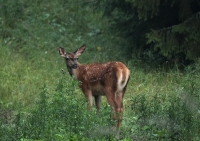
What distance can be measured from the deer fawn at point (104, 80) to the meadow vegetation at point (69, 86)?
32cm

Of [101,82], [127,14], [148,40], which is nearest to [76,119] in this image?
[101,82]

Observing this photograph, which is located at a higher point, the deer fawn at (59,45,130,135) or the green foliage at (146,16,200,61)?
the green foliage at (146,16,200,61)

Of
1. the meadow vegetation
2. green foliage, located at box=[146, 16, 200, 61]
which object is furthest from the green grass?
green foliage, located at box=[146, 16, 200, 61]

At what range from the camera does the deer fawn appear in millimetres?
11086

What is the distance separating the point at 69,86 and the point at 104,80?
6.63 ft

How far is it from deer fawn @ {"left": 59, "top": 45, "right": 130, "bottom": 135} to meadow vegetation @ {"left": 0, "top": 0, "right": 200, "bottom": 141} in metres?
0.32

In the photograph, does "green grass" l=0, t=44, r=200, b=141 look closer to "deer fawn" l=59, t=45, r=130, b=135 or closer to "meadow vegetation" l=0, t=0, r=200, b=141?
"meadow vegetation" l=0, t=0, r=200, b=141

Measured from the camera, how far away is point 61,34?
19.6m

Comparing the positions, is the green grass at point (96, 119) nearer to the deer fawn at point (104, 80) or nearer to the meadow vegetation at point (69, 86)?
the meadow vegetation at point (69, 86)

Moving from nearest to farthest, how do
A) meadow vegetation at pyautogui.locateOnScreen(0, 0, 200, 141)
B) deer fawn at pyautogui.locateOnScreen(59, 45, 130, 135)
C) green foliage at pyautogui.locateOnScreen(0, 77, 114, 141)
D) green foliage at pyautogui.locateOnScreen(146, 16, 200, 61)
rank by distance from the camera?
green foliage at pyautogui.locateOnScreen(0, 77, 114, 141)
meadow vegetation at pyautogui.locateOnScreen(0, 0, 200, 141)
deer fawn at pyautogui.locateOnScreen(59, 45, 130, 135)
green foliage at pyautogui.locateOnScreen(146, 16, 200, 61)

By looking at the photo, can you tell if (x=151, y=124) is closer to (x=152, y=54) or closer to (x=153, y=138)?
(x=153, y=138)

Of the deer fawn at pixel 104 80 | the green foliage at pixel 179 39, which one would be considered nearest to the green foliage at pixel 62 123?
the deer fawn at pixel 104 80

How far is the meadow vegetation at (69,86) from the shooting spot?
9133mm

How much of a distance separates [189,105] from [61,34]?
10458 mm
